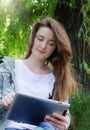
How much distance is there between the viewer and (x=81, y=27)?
4.82 m

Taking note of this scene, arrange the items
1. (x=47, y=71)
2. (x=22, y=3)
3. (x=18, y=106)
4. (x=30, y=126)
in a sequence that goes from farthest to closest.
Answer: (x=22, y=3) < (x=47, y=71) < (x=30, y=126) < (x=18, y=106)

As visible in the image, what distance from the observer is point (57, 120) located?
3.27 m

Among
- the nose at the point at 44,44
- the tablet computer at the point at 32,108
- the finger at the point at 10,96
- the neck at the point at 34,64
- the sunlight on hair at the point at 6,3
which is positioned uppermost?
the sunlight on hair at the point at 6,3

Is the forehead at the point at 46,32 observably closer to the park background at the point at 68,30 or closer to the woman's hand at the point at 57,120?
the woman's hand at the point at 57,120

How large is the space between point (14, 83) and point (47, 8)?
1635mm

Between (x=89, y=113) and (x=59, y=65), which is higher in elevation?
(x=59, y=65)

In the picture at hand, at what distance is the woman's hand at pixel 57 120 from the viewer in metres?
3.24

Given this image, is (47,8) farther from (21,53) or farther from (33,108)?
(33,108)

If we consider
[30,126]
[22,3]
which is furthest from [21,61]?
[22,3]

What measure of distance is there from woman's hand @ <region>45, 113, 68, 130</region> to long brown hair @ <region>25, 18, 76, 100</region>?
11.0 inches

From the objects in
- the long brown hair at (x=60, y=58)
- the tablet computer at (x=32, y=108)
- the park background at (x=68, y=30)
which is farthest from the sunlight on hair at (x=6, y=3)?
the tablet computer at (x=32, y=108)

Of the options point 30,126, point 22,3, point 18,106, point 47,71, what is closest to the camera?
point 18,106

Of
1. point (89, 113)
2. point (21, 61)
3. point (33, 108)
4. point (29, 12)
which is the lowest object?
point (89, 113)

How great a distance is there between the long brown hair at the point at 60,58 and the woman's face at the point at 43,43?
0.03 meters
